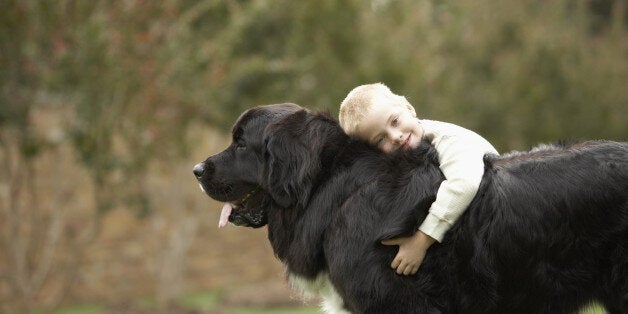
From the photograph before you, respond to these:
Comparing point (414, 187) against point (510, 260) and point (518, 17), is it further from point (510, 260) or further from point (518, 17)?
point (518, 17)

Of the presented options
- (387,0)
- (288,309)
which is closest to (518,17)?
(387,0)

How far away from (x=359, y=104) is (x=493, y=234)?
0.91 meters

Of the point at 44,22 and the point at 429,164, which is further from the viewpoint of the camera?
the point at 44,22

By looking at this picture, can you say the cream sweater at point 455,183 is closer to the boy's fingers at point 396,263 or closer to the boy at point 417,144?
the boy at point 417,144

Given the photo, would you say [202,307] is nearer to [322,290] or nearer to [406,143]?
[322,290]

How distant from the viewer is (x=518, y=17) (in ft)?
58.1

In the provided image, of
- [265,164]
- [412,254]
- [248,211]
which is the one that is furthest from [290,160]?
[412,254]

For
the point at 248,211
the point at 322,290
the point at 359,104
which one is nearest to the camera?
the point at 359,104

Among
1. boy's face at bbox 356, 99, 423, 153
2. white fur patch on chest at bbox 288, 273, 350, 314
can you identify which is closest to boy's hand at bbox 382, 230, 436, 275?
white fur patch on chest at bbox 288, 273, 350, 314

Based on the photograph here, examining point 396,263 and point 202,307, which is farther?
point 202,307

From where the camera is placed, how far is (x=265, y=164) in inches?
164

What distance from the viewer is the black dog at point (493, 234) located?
3.70 metres

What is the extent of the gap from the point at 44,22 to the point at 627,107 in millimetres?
13949

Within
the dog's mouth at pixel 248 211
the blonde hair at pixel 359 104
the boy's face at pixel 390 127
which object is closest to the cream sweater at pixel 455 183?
the boy's face at pixel 390 127
